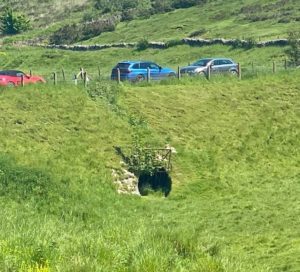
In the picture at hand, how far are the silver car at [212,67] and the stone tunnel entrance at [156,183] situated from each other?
1112cm

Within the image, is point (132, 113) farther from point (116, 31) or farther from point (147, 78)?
point (116, 31)

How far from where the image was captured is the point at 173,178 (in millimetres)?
30641

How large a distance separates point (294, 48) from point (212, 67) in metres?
8.40

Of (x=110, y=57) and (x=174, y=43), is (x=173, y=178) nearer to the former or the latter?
(x=110, y=57)

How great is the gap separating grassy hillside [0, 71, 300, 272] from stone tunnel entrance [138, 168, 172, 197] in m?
0.42

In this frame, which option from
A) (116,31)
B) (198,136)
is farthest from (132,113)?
(116,31)

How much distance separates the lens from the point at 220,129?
34.4m

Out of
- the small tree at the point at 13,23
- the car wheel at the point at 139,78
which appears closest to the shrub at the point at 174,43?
the car wheel at the point at 139,78

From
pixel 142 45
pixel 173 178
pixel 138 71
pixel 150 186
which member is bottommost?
pixel 150 186

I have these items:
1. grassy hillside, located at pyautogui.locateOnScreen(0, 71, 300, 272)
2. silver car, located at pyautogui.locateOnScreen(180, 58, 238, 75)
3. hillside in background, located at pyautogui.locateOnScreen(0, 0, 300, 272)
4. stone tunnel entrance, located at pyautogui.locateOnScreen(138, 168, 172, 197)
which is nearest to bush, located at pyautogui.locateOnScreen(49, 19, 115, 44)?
silver car, located at pyautogui.locateOnScreen(180, 58, 238, 75)

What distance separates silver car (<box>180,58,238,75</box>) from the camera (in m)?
42.1

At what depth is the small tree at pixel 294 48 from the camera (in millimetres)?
48719

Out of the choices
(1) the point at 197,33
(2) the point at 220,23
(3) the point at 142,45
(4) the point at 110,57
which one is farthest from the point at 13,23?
(1) the point at 197,33

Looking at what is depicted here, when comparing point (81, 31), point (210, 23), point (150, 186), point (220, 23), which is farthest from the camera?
point (81, 31)
